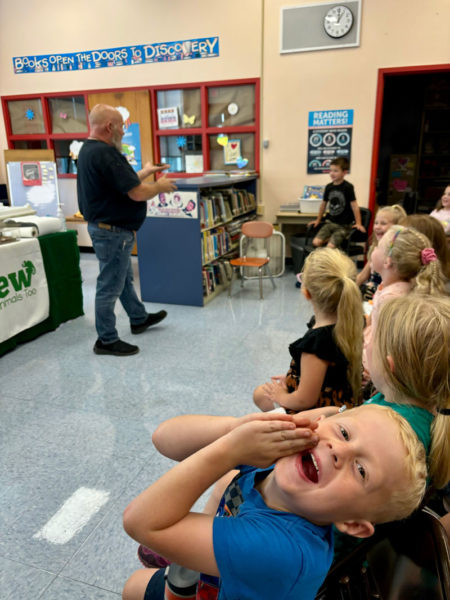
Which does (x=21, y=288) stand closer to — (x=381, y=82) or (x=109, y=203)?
(x=109, y=203)

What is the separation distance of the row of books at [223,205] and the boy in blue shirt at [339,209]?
41.5 inches

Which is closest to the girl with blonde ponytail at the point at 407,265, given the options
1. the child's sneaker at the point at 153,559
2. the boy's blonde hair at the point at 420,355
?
the boy's blonde hair at the point at 420,355

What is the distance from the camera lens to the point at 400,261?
2061mm

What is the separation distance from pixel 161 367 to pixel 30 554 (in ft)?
5.13

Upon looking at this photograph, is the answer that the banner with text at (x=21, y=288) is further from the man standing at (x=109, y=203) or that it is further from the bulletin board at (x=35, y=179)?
the bulletin board at (x=35, y=179)

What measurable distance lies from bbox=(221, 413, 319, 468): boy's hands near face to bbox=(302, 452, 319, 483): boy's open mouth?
0.8 inches

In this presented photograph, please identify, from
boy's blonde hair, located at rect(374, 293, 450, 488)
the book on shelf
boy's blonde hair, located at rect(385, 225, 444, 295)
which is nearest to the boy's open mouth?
boy's blonde hair, located at rect(374, 293, 450, 488)

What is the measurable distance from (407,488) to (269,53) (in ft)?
19.0

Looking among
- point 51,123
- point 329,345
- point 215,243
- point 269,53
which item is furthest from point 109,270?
point 51,123

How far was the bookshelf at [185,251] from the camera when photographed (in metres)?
4.12

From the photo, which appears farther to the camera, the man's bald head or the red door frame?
the red door frame

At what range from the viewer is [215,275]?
15.9 feet

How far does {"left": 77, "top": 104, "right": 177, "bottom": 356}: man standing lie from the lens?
9.65 feet

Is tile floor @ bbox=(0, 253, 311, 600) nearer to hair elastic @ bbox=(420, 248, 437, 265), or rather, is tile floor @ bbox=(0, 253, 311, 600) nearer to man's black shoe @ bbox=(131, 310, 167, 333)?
man's black shoe @ bbox=(131, 310, 167, 333)
